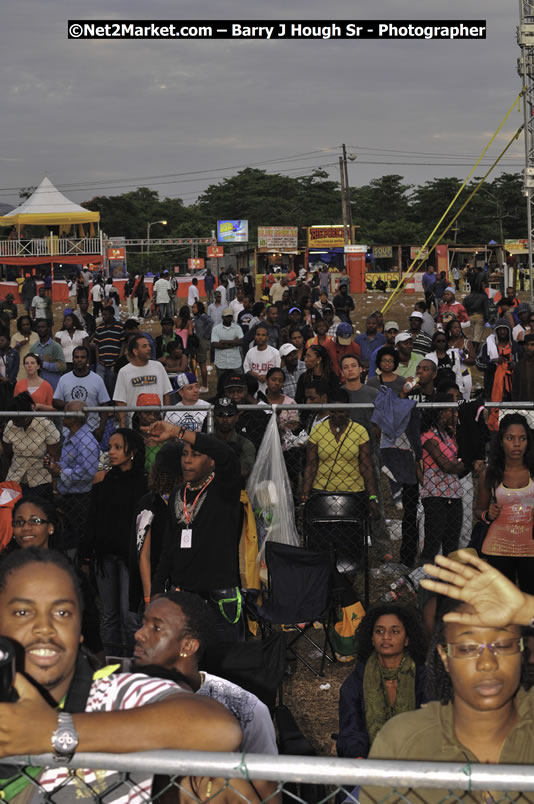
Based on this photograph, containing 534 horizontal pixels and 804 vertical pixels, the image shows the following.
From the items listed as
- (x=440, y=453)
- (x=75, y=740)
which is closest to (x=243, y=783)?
(x=75, y=740)

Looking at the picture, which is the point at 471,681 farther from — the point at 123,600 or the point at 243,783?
the point at 123,600

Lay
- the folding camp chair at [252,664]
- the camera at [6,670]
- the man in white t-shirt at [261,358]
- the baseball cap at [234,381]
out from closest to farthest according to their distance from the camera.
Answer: the camera at [6,670] < the folding camp chair at [252,664] < the baseball cap at [234,381] < the man in white t-shirt at [261,358]

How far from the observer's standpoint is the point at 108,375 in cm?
1318

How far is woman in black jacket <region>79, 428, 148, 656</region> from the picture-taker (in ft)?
22.4

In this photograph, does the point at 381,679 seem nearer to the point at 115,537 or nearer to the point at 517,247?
the point at 115,537

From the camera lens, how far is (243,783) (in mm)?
3516

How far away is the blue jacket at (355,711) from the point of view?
4.92 metres

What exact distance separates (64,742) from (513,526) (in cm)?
496

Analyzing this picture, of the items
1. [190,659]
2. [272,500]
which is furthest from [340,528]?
[190,659]

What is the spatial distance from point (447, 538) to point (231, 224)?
66659 millimetres

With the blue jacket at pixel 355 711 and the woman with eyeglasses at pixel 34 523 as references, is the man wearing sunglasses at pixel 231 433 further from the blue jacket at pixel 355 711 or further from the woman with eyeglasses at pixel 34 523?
the blue jacket at pixel 355 711

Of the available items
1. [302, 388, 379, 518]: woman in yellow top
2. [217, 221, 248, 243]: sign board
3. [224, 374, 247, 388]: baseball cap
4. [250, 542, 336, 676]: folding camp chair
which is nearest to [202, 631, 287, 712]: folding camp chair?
[250, 542, 336, 676]: folding camp chair

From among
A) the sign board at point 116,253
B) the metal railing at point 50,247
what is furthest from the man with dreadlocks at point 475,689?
the metal railing at point 50,247

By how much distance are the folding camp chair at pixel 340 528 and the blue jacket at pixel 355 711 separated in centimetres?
249
